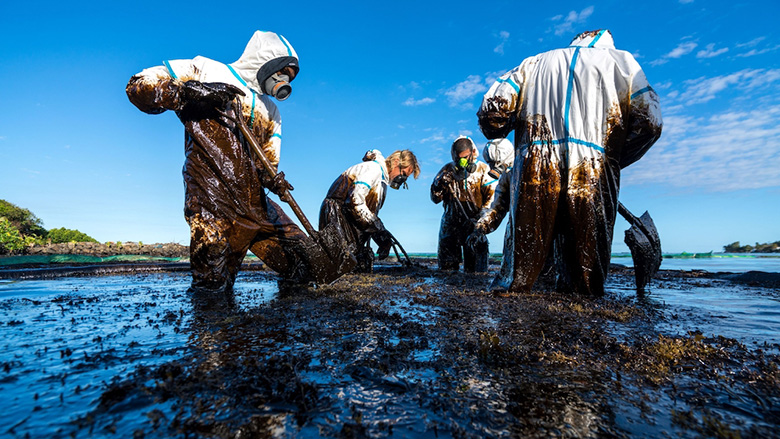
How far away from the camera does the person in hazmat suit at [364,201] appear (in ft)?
22.5

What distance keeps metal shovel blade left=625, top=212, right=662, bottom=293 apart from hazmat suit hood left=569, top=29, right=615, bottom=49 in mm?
1776

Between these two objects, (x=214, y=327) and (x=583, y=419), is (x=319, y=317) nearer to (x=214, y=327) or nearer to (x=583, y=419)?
(x=214, y=327)

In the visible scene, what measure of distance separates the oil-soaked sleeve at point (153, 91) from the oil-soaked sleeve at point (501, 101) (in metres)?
2.95

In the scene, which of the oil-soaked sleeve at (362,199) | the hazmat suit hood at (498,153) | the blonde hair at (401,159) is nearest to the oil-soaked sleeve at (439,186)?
the blonde hair at (401,159)

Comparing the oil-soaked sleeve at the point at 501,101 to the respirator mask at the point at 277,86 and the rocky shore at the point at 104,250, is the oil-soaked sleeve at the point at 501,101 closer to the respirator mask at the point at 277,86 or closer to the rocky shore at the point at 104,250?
the respirator mask at the point at 277,86

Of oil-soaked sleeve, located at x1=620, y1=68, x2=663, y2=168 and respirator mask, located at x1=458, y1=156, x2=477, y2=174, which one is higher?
respirator mask, located at x1=458, y1=156, x2=477, y2=174

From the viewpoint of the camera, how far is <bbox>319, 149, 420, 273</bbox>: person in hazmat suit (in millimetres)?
6852

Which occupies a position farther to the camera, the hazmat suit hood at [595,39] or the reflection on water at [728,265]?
the reflection on water at [728,265]

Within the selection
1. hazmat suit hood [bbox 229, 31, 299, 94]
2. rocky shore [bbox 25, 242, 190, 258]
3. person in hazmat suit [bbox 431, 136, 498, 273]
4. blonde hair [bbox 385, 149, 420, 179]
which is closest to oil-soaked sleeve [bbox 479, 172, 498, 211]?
person in hazmat suit [bbox 431, 136, 498, 273]

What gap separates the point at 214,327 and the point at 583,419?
1850 millimetres

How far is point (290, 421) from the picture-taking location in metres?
0.95

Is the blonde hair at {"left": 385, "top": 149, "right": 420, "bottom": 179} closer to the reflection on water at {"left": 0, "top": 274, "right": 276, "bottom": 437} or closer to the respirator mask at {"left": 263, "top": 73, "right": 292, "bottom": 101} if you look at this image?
the respirator mask at {"left": 263, "top": 73, "right": 292, "bottom": 101}

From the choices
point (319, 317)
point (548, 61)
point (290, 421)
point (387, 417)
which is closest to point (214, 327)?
point (319, 317)

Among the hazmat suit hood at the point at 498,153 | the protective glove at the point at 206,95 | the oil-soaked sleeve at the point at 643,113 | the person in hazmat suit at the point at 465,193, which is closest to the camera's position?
the oil-soaked sleeve at the point at 643,113
